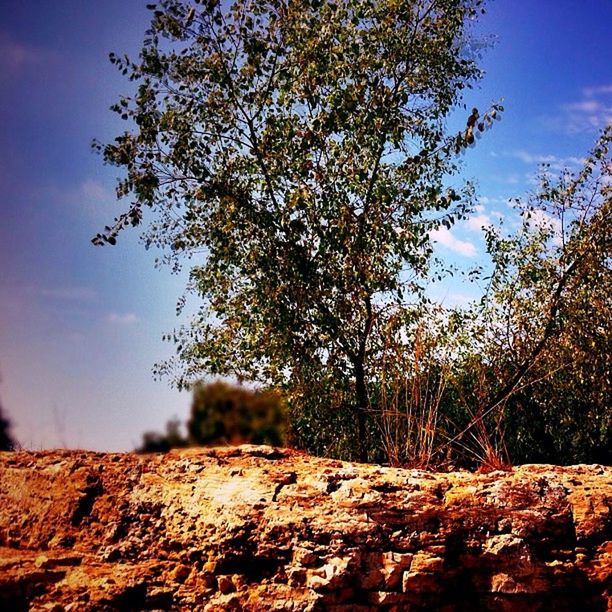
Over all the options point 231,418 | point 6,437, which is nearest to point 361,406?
point 231,418

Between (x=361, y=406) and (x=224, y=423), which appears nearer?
(x=224, y=423)

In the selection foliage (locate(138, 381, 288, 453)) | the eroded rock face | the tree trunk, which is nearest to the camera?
the eroded rock face

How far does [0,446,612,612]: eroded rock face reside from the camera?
15.0ft

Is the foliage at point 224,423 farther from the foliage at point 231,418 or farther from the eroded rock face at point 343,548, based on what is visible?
the eroded rock face at point 343,548

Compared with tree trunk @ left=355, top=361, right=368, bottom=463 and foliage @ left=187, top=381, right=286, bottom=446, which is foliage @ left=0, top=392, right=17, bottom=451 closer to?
foliage @ left=187, top=381, right=286, bottom=446

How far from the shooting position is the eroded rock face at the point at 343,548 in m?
4.57

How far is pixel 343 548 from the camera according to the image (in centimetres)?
457

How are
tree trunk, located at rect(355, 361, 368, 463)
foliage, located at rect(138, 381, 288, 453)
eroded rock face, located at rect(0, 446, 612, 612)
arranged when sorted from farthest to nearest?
1. tree trunk, located at rect(355, 361, 368, 463)
2. foliage, located at rect(138, 381, 288, 453)
3. eroded rock face, located at rect(0, 446, 612, 612)

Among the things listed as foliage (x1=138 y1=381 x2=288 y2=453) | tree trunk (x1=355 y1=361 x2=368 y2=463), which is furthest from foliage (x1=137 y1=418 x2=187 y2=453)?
tree trunk (x1=355 y1=361 x2=368 y2=463)

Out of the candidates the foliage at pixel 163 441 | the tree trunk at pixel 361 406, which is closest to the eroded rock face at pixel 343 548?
the foliage at pixel 163 441

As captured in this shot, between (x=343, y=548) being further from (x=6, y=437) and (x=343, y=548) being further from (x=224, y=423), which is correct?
(x=6, y=437)

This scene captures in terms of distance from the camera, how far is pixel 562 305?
11.1 meters

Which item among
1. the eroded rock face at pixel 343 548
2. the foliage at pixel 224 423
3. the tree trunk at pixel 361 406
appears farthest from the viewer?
the tree trunk at pixel 361 406

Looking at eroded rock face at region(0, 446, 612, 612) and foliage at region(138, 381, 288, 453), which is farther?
foliage at region(138, 381, 288, 453)
